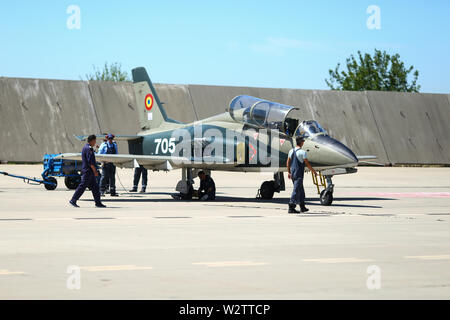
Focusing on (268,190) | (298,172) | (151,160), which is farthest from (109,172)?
(298,172)

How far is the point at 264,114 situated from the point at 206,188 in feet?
10.1

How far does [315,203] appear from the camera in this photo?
22.8 m

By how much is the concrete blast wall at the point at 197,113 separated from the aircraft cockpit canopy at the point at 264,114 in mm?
27862

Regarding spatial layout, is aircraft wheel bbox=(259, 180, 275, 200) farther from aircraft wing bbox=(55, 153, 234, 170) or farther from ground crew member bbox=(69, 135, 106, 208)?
ground crew member bbox=(69, 135, 106, 208)

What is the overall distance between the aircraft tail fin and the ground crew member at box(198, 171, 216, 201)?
4077 mm

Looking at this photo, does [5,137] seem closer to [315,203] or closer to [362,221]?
[315,203]

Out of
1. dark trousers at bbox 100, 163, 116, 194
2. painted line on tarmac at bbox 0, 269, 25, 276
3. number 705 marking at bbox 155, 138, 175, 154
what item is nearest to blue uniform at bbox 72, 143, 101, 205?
dark trousers at bbox 100, 163, 116, 194

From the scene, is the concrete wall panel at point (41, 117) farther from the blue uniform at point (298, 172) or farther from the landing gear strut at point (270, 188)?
the blue uniform at point (298, 172)

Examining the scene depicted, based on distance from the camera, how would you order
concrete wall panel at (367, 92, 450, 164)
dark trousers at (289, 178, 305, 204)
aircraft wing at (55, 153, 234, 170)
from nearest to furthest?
→ dark trousers at (289, 178, 305, 204), aircraft wing at (55, 153, 234, 170), concrete wall panel at (367, 92, 450, 164)

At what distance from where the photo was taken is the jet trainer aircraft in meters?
21.8

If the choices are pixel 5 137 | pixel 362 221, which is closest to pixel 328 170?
pixel 362 221

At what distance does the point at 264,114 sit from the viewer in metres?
23.2

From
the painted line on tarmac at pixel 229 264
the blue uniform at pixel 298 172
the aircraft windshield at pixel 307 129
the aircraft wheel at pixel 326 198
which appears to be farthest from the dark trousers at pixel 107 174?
the painted line on tarmac at pixel 229 264
